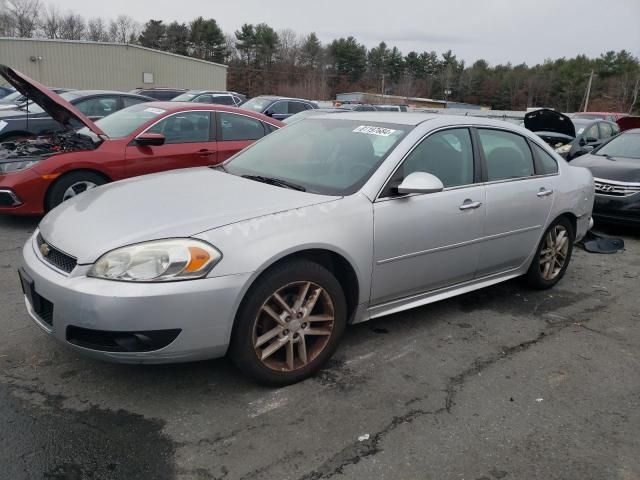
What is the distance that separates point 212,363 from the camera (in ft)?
10.4

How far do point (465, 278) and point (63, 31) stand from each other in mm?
80323

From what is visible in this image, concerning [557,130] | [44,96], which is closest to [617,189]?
[557,130]

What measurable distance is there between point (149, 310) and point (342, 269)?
46.7 inches

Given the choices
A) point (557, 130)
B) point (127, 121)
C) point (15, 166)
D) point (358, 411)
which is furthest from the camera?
point (557, 130)

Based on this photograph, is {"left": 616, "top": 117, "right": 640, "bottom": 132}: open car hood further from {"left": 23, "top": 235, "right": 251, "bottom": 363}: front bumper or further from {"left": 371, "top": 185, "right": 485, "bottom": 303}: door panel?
{"left": 23, "top": 235, "right": 251, "bottom": 363}: front bumper

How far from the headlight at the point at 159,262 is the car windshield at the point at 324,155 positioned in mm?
949

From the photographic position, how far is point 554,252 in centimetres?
473

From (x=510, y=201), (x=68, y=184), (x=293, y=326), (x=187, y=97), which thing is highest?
(x=187, y=97)

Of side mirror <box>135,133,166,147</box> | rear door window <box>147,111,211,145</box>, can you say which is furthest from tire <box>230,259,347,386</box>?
rear door window <box>147,111,211,145</box>

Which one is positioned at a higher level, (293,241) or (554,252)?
(293,241)

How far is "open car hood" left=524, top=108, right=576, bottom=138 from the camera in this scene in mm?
10922

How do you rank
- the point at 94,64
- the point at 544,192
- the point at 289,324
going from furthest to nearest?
the point at 94,64
the point at 544,192
the point at 289,324

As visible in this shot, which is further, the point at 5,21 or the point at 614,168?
the point at 5,21

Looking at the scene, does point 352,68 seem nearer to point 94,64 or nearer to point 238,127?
point 94,64
